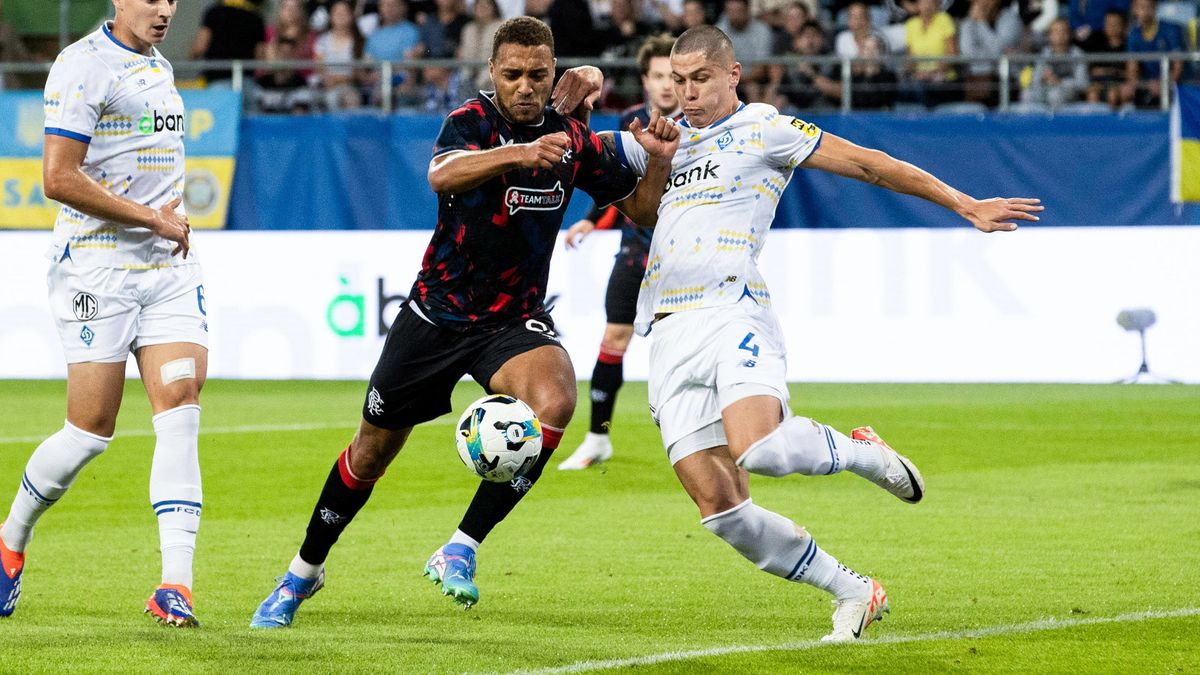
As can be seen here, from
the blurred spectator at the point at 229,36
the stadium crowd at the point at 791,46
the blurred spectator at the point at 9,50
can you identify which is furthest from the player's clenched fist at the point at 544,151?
the blurred spectator at the point at 9,50

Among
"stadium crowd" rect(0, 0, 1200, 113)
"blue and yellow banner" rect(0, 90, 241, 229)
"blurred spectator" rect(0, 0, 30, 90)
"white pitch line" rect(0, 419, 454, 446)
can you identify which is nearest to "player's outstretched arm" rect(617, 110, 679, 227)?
"white pitch line" rect(0, 419, 454, 446)

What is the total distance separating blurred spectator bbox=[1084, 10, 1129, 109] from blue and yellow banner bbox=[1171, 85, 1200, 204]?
1117mm

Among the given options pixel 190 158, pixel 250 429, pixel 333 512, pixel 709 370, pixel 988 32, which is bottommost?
pixel 250 429

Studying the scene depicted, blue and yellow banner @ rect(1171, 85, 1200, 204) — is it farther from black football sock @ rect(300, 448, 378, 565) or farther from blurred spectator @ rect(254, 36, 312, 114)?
black football sock @ rect(300, 448, 378, 565)

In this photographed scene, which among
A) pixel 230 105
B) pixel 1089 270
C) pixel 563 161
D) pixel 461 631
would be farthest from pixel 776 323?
pixel 230 105

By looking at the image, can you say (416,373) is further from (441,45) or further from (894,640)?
(441,45)

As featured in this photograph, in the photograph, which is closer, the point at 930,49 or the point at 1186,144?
the point at 1186,144

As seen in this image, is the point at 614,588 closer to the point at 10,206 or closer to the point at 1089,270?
the point at 1089,270

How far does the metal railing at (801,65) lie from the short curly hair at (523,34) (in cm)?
1054

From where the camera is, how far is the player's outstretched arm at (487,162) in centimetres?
541

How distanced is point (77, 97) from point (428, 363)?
1487 millimetres

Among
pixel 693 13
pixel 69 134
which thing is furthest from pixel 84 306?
pixel 693 13

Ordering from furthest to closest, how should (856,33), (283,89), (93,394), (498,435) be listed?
(283,89) → (856,33) → (93,394) → (498,435)

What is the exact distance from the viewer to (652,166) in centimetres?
617
